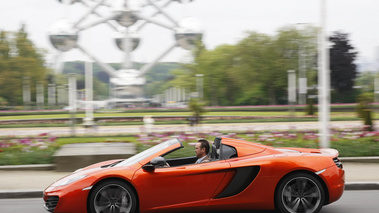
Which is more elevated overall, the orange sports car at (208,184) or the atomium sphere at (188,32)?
the atomium sphere at (188,32)

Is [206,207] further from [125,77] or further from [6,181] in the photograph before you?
[125,77]

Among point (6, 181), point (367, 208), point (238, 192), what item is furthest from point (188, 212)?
point (6, 181)

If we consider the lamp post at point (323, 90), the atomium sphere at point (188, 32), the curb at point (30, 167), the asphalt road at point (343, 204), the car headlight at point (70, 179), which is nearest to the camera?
the car headlight at point (70, 179)

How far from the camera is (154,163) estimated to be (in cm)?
578

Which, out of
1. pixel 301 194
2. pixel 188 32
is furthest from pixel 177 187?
pixel 188 32

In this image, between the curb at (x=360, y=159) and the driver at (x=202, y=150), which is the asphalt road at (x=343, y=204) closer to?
the driver at (x=202, y=150)

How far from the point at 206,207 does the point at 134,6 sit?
53.7 meters

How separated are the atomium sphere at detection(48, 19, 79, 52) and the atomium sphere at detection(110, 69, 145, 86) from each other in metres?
7.05

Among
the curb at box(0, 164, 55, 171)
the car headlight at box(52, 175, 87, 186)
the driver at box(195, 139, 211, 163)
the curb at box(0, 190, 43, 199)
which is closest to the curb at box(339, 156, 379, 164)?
the driver at box(195, 139, 211, 163)

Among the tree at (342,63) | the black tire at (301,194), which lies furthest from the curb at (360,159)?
the tree at (342,63)

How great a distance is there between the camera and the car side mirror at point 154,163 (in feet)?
19.0

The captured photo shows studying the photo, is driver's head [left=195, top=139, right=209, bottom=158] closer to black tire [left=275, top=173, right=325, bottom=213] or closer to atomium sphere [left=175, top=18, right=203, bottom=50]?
black tire [left=275, top=173, right=325, bottom=213]

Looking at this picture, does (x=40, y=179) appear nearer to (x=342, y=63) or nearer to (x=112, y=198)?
(x=112, y=198)

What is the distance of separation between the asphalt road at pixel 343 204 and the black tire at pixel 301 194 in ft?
2.10
